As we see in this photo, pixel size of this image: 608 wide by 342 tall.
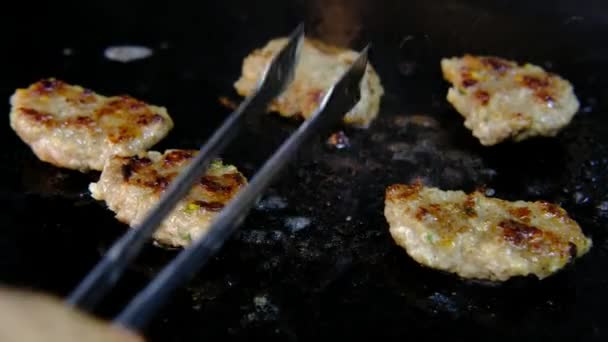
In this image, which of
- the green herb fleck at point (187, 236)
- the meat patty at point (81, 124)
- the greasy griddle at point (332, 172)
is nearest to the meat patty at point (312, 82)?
the greasy griddle at point (332, 172)

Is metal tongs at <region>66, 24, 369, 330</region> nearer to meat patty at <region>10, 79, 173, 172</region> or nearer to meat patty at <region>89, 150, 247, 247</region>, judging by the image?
meat patty at <region>89, 150, 247, 247</region>

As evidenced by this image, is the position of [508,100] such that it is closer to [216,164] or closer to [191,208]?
[216,164]

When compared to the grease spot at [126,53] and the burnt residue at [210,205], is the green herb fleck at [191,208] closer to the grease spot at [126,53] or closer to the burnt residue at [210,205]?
the burnt residue at [210,205]

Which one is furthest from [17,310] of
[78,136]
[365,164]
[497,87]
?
[497,87]

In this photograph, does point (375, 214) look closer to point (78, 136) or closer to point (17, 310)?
point (78, 136)

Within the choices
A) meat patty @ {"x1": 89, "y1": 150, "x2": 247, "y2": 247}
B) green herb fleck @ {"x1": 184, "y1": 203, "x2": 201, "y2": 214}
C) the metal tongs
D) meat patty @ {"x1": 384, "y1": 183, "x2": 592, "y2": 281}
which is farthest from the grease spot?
meat patty @ {"x1": 384, "y1": 183, "x2": 592, "y2": 281}

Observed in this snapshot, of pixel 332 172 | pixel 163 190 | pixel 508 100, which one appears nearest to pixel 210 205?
pixel 163 190
